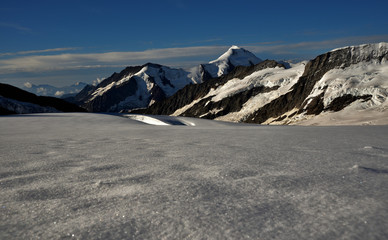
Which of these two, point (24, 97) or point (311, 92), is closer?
point (24, 97)

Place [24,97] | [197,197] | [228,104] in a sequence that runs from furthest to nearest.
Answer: [228,104]
[24,97]
[197,197]

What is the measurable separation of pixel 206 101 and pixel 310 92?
56794 millimetres

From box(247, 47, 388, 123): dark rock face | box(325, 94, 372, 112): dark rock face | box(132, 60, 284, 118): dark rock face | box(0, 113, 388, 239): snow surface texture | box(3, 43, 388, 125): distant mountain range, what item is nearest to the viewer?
box(0, 113, 388, 239): snow surface texture

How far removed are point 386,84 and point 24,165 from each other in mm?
102763

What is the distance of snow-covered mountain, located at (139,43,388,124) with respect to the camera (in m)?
82.5

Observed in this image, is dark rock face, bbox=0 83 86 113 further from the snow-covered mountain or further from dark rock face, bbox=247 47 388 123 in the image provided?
dark rock face, bbox=247 47 388 123

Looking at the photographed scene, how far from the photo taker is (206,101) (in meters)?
144

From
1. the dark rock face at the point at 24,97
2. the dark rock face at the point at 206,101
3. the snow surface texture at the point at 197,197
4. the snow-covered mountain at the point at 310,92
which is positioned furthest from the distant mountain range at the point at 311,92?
the snow surface texture at the point at 197,197

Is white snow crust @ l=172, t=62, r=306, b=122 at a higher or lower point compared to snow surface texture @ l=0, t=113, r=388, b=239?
higher

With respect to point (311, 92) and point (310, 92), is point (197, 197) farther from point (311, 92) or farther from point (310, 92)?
→ point (310, 92)

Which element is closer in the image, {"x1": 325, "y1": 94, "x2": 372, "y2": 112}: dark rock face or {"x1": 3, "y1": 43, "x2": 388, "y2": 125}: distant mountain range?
{"x1": 3, "y1": 43, "x2": 388, "y2": 125}: distant mountain range

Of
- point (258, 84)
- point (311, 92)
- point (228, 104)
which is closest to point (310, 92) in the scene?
point (311, 92)

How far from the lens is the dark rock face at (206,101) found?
131 meters

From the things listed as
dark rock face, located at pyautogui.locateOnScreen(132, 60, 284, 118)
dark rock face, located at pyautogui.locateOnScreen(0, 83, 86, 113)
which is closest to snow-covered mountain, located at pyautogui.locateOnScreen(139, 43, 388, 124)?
dark rock face, located at pyautogui.locateOnScreen(132, 60, 284, 118)
